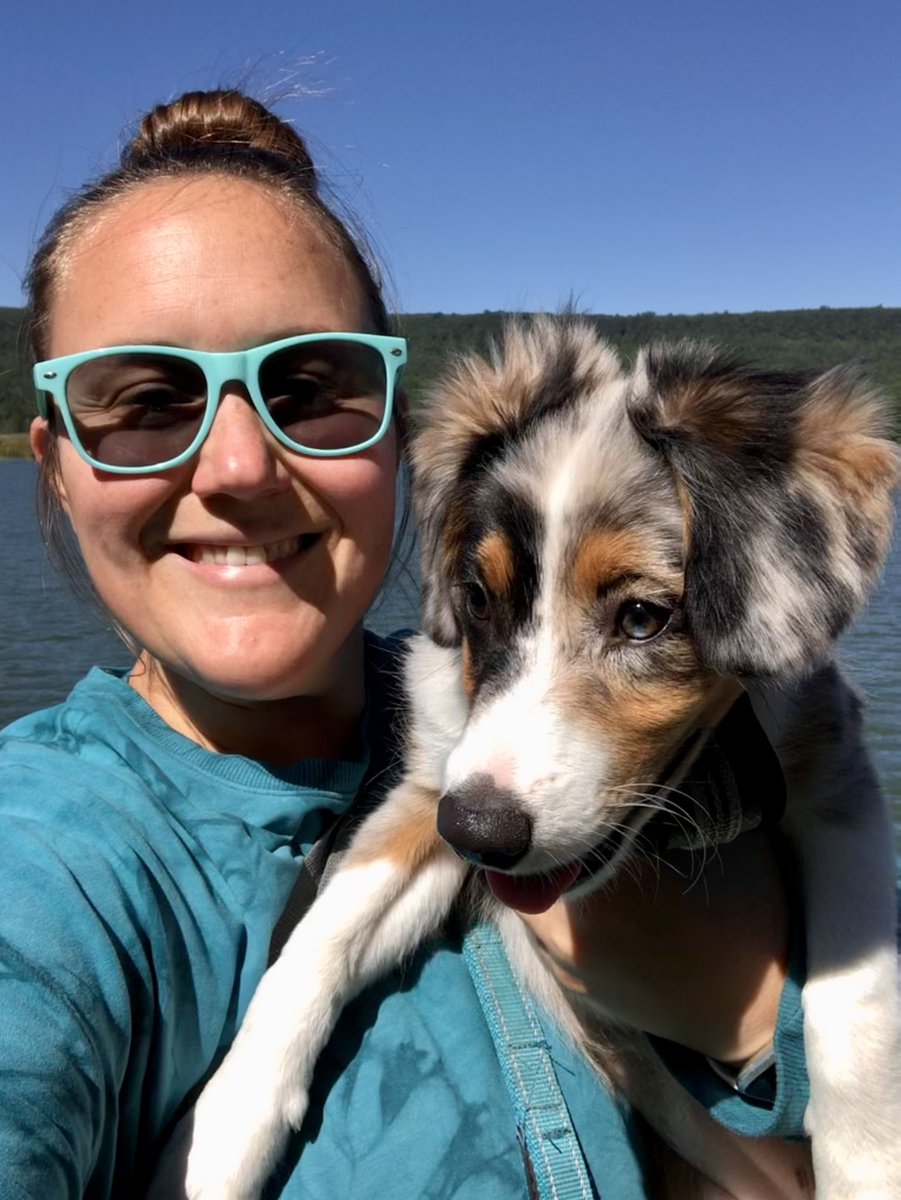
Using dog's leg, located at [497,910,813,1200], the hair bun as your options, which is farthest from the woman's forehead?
dog's leg, located at [497,910,813,1200]

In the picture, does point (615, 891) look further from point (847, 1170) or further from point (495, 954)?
point (847, 1170)

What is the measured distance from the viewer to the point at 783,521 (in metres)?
1.91

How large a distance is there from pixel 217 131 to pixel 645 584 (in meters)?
1.40

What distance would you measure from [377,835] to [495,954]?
387 millimetres

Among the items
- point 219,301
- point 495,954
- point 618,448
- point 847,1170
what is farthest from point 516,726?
point 847,1170

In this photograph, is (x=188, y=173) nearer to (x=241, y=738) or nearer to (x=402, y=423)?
(x=402, y=423)

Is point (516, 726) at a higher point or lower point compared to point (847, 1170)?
higher

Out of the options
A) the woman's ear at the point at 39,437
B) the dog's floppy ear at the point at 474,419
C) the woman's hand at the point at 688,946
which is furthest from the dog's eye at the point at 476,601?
the woman's ear at the point at 39,437

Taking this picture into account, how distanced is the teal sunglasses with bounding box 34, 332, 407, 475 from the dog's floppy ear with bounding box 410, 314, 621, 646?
1.61 ft

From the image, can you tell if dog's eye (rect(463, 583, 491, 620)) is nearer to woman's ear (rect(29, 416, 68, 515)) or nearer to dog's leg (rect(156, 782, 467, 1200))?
dog's leg (rect(156, 782, 467, 1200))

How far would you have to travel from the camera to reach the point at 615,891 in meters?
2.13

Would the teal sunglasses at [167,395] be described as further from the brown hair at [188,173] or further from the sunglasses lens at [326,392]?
the brown hair at [188,173]

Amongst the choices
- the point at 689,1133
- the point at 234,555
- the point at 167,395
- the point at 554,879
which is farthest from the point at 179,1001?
the point at 689,1133

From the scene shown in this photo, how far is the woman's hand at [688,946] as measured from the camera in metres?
1.95
